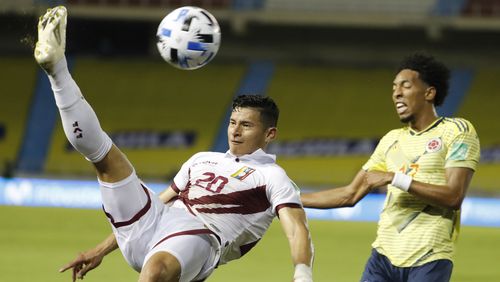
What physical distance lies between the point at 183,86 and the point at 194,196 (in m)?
16.4

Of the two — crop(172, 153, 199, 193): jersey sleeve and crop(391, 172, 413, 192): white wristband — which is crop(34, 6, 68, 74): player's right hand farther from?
crop(391, 172, 413, 192): white wristband

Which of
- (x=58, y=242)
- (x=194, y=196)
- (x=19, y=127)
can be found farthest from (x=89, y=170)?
(x=194, y=196)

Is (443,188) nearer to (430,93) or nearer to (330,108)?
(430,93)

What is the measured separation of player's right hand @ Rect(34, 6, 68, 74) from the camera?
14.7ft

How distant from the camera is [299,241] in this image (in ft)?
15.1

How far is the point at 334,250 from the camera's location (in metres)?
11.1

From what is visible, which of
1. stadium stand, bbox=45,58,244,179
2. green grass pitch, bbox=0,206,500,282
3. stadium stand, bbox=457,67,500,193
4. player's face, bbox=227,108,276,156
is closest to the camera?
player's face, bbox=227,108,276,156

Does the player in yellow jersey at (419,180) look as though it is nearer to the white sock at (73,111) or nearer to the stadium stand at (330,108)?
the white sock at (73,111)

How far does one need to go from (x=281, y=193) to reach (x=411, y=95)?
1.02m

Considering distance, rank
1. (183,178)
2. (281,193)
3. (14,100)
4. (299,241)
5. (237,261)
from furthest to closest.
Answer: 1. (14,100)
2. (237,261)
3. (183,178)
4. (281,193)
5. (299,241)

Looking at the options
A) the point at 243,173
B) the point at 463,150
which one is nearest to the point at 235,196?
the point at 243,173

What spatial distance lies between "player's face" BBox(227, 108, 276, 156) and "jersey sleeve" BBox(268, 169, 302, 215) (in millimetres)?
318

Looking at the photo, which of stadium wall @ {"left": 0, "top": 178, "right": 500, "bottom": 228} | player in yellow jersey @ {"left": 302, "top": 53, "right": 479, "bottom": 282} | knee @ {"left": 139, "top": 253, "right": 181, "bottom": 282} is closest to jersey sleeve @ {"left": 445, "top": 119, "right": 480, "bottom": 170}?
player in yellow jersey @ {"left": 302, "top": 53, "right": 479, "bottom": 282}

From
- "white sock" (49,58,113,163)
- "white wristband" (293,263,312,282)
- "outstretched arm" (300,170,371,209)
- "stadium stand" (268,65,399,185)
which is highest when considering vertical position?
"white sock" (49,58,113,163)
